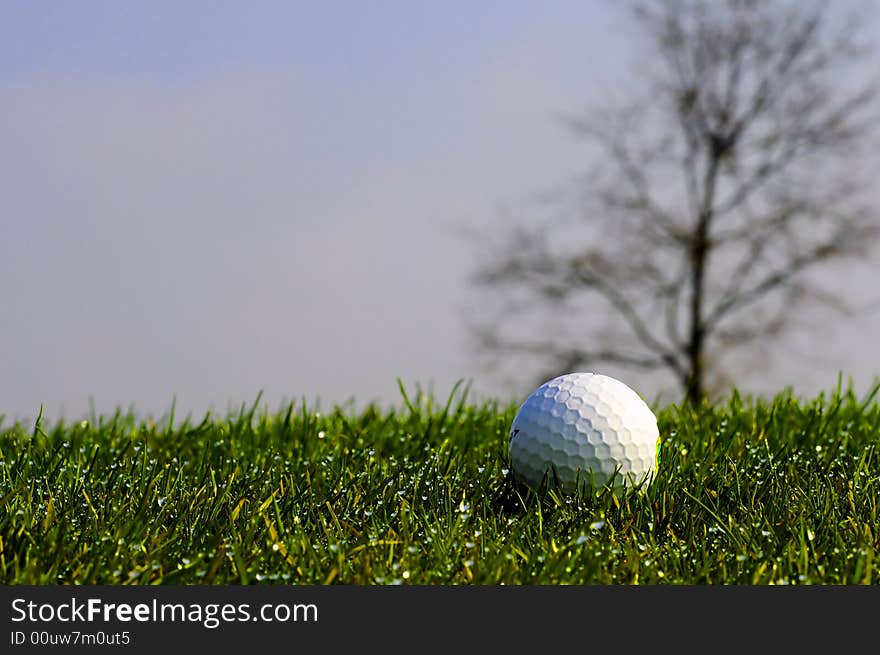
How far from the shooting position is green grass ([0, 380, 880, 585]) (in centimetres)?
316

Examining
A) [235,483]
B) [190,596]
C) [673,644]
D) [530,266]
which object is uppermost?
[530,266]

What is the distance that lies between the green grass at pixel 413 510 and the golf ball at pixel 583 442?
3.8 inches

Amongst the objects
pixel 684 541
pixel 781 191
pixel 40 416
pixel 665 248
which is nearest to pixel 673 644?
pixel 684 541

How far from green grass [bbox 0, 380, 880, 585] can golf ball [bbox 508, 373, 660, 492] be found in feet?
0.32

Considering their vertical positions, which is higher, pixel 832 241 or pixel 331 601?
pixel 832 241

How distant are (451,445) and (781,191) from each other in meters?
10.4

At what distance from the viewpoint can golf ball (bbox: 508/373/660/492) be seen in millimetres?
4102

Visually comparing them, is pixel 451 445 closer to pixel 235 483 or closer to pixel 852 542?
pixel 235 483

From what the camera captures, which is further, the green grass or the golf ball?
the golf ball

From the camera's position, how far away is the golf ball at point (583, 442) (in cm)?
410

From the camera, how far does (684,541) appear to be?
3.60 metres

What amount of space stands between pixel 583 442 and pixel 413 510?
803 mm

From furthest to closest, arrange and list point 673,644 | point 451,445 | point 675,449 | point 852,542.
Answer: point 451,445
point 675,449
point 852,542
point 673,644

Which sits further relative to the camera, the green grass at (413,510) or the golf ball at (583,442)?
the golf ball at (583,442)
